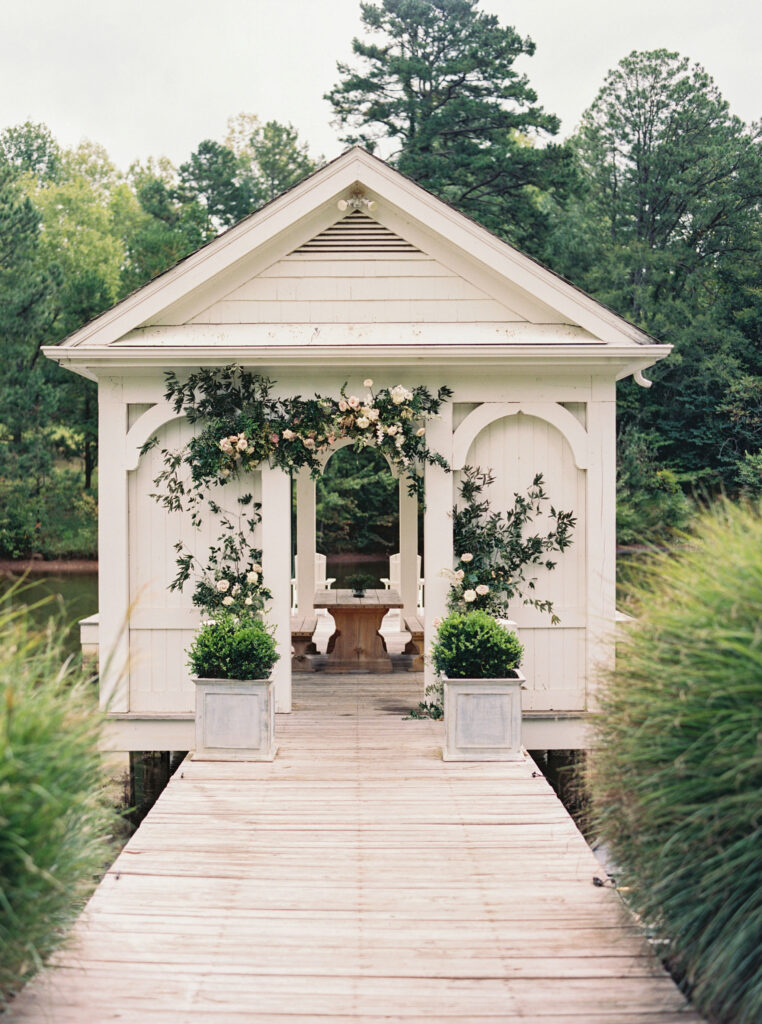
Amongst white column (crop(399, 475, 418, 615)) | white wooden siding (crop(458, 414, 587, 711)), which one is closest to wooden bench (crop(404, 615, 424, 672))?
white column (crop(399, 475, 418, 615))

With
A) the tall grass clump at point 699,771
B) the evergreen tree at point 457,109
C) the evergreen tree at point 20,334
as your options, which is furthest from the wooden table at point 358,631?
the evergreen tree at point 457,109

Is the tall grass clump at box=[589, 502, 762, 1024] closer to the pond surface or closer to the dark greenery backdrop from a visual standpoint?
the pond surface

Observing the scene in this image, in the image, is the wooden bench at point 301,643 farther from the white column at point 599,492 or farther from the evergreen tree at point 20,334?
the evergreen tree at point 20,334

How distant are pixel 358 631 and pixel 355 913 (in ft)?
23.6

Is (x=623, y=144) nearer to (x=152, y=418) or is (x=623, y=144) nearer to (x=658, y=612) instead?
(x=152, y=418)

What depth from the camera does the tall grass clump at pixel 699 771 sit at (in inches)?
145

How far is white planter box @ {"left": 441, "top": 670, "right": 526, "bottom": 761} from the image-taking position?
7.59 meters

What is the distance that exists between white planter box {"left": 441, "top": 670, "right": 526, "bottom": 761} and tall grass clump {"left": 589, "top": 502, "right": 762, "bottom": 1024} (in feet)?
9.65

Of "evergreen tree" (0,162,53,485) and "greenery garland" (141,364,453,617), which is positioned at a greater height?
"evergreen tree" (0,162,53,485)

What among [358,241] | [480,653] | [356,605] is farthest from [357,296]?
[356,605]

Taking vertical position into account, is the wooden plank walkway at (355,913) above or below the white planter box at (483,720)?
below

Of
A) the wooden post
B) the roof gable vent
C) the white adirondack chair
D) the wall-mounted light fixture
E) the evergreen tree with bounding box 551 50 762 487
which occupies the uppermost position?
the evergreen tree with bounding box 551 50 762 487

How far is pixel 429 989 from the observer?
4.32 m

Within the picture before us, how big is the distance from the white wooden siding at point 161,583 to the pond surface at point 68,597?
8347 millimetres
